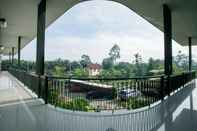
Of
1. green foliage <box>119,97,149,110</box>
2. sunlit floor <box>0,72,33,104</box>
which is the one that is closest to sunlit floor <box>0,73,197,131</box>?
green foliage <box>119,97,149,110</box>

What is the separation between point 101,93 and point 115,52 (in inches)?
1945

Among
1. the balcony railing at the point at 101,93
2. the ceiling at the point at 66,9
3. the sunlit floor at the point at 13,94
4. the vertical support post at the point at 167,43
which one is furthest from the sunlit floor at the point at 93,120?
the ceiling at the point at 66,9

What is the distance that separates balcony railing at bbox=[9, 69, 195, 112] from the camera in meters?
4.62

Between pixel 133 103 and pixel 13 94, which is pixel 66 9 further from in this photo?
pixel 133 103

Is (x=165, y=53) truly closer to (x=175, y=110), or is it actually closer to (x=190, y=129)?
(x=175, y=110)

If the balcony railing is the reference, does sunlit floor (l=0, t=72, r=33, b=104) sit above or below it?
below

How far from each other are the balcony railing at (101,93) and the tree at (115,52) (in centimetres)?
4813

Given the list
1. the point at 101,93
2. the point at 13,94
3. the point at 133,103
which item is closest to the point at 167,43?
the point at 133,103

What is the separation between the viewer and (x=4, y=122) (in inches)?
121

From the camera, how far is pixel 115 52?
53938 millimetres

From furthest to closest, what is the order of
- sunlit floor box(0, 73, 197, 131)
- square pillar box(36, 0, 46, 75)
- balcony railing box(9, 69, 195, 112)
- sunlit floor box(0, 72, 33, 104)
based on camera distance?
square pillar box(36, 0, 46, 75)
sunlit floor box(0, 72, 33, 104)
balcony railing box(9, 69, 195, 112)
sunlit floor box(0, 73, 197, 131)

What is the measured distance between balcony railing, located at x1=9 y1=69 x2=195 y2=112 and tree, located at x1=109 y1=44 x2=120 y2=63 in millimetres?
48135

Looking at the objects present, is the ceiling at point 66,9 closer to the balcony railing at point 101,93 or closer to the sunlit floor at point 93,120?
the balcony railing at point 101,93

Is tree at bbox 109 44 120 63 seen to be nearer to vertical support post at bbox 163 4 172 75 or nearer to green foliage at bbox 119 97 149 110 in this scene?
vertical support post at bbox 163 4 172 75
